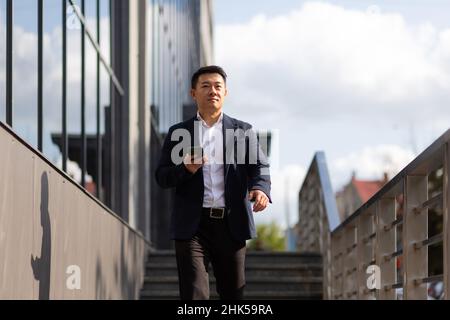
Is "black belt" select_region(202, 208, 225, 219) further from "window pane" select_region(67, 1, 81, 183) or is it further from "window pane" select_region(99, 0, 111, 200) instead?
"window pane" select_region(99, 0, 111, 200)

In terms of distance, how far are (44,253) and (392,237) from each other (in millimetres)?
3170

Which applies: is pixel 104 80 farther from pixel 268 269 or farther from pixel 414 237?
pixel 414 237

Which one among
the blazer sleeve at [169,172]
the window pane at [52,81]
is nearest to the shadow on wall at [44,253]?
the blazer sleeve at [169,172]

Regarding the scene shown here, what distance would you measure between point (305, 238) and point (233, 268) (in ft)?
37.9

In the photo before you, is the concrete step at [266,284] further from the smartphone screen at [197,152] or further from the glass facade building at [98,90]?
the smartphone screen at [197,152]

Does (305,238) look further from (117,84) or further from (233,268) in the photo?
(233,268)

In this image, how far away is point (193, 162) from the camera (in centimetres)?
582

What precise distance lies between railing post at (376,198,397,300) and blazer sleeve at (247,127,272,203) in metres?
2.71

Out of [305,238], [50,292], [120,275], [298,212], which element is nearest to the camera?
[50,292]

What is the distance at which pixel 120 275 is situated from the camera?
11.7m

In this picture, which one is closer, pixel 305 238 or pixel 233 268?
pixel 233 268

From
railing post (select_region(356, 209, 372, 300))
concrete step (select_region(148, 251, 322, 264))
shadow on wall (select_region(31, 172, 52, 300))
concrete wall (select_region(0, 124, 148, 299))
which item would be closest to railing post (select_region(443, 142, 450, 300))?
concrete wall (select_region(0, 124, 148, 299))
